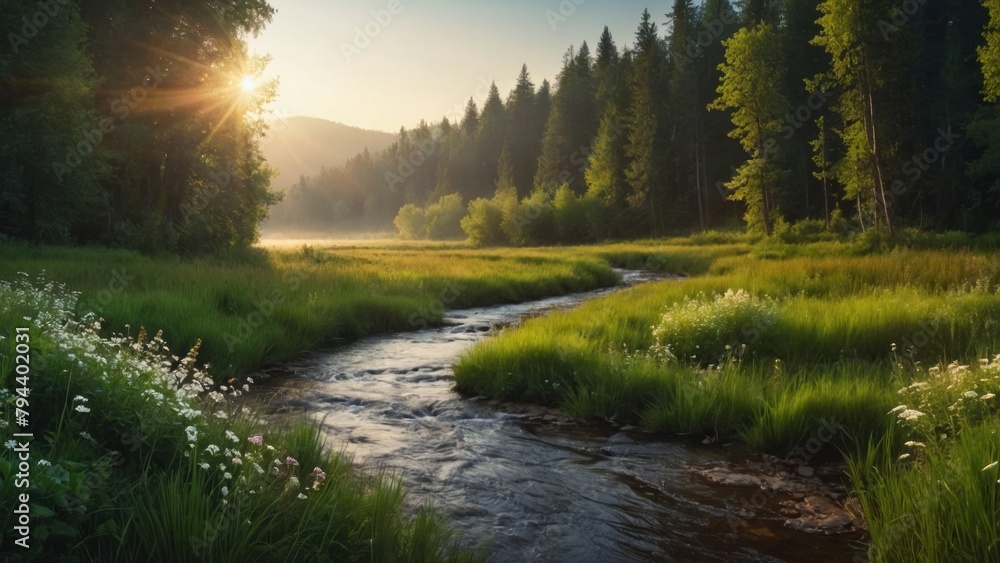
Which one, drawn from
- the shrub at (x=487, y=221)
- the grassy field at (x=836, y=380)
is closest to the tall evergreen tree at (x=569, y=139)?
the shrub at (x=487, y=221)

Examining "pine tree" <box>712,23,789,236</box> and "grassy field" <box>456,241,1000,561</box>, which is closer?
"grassy field" <box>456,241,1000,561</box>

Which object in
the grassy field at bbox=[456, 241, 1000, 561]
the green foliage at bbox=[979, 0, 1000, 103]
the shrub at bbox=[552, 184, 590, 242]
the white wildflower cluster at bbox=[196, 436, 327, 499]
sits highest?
the green foliage at bbox=[979, 0, 1000, 103]

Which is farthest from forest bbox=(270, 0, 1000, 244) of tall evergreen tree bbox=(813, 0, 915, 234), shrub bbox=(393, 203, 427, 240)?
shrub bbox=(393, 203, 427, 240)

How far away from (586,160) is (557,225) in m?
14.9

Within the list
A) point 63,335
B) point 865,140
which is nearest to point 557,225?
point 865,140

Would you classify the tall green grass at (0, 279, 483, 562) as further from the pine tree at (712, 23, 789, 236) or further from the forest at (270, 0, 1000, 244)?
the pine tree at (712, 23, 789, 236)

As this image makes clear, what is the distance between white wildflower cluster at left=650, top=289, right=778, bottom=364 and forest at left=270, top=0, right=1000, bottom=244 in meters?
23.8

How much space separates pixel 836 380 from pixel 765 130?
38358 mm

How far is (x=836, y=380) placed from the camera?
7383mm

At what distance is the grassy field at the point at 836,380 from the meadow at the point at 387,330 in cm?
3

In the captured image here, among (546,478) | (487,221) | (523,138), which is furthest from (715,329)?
(523,138)

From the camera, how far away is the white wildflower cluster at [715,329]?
9859 mm

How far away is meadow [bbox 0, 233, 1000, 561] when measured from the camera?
3.33 metres

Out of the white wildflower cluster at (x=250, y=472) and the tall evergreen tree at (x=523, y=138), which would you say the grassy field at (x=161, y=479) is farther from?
the tall evergreen tree at (x=523, y=138)
